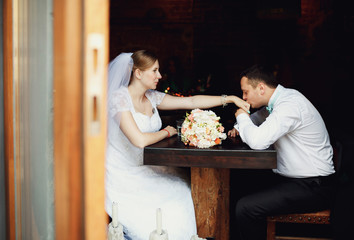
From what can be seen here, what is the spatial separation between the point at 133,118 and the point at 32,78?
1178 mm

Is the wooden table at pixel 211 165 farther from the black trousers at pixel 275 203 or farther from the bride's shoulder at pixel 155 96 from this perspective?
the bride's shoulder at pixel 155 96

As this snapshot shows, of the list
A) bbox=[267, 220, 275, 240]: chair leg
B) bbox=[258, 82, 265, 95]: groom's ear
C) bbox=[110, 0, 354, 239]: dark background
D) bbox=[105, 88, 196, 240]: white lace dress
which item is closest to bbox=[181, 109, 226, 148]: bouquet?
bbox=[105, 88, 196, 240]: white lace dress

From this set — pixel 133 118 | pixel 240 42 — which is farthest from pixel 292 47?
pixel 133 118

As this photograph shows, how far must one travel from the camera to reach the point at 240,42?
6551mm

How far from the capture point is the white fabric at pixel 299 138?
2.27 meters

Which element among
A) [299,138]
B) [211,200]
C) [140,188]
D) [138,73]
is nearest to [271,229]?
[211,200]

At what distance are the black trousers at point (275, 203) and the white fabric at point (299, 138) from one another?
0.46 ft

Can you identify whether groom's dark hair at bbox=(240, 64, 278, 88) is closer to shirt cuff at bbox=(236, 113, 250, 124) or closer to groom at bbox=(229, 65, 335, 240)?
groom at bbox=(229, 65, 335, 240)

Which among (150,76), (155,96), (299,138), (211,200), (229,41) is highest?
(229,41)

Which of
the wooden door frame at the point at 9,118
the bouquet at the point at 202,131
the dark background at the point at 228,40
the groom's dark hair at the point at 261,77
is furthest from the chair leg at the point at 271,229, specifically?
the dark background at the point at 228,40

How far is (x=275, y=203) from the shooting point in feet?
7.21

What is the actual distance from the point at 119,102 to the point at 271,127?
1077 mm

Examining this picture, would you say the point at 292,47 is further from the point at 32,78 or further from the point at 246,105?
the point at 32,78

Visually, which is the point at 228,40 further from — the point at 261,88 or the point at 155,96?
the point at 261,88
